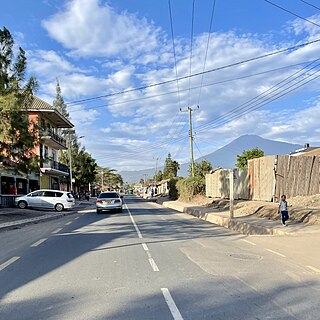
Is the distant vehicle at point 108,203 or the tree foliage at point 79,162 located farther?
the tree foliage at point 79,162

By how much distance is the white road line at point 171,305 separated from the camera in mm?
4918

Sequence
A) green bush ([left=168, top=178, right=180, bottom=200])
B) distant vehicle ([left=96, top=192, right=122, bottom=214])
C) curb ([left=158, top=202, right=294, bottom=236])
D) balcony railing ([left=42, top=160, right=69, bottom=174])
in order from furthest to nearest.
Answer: green bush ([left=168, top=178, right=180, bottom=200]) → balcony railing ([left=42, top=160, right=69, bottom=174]) → distant vehicle ([left=96, top=192, right=122, bottom=214]) → curb ([left=158, top=202, right=294, bottom=236])

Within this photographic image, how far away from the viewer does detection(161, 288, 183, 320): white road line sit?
4.92 m

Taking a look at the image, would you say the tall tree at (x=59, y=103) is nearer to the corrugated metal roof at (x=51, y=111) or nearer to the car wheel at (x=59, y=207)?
the corrugated metal roof at (x=51, y=111)

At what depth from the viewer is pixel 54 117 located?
47312mm

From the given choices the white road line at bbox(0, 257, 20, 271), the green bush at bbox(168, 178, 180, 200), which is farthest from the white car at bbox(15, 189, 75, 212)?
the white road line at bbox(0, 257, 20, 271)

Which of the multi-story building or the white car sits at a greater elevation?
the multi-story building

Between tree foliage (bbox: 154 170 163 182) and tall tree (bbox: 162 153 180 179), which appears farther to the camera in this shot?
tree foliage (bbox: 154 170 163 182)

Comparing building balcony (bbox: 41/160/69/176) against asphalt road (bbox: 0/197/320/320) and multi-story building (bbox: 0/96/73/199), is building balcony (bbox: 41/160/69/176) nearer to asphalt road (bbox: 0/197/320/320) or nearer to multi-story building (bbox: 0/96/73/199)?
multi-story building (bbox: 0/96/73/199)

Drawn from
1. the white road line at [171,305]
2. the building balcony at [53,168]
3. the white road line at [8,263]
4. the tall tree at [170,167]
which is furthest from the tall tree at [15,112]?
the tall tree at [170,167]

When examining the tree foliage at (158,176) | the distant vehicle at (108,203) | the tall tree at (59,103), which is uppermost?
the tall tree at (59,103)

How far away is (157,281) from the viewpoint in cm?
682

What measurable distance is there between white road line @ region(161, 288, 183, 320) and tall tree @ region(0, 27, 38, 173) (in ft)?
50.0

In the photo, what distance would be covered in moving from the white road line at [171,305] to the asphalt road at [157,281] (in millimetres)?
13
